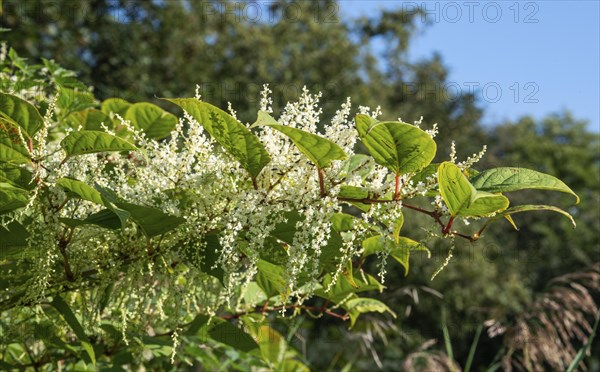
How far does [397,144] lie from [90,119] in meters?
1.03

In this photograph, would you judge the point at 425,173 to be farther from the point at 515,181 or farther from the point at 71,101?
the point at 71,101

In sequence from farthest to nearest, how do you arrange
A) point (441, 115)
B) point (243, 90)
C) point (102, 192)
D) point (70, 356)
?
point (441, 115), point (243, 90), point (70, 356), point (102, 192)

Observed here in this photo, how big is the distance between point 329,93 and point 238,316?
1518 centimetres

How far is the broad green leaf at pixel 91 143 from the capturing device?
44.3 inches

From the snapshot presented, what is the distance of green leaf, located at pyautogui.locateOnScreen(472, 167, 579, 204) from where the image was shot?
1056 mm

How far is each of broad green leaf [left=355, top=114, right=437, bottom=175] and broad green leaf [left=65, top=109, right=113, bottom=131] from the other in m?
0.93

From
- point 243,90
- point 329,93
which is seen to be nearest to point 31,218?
point 243,90

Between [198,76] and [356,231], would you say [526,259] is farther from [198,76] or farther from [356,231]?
[356,231]

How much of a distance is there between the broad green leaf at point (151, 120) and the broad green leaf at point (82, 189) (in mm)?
617

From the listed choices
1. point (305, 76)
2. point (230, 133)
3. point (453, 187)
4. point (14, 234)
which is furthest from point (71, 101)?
point (305, 76)

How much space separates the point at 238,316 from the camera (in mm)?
1848

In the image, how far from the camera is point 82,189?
112cm

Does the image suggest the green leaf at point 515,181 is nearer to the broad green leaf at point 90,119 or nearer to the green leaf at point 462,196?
the green leaf at point 462,196

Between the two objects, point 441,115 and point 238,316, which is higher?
point 441,115
